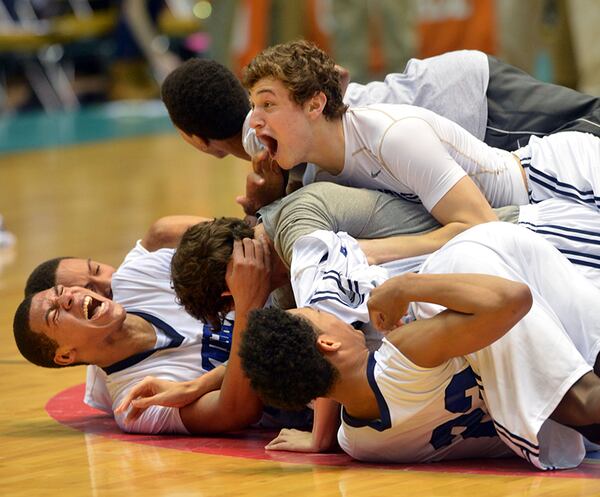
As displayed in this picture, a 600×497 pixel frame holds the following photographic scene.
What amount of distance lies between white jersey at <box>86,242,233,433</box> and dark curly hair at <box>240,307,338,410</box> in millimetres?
991

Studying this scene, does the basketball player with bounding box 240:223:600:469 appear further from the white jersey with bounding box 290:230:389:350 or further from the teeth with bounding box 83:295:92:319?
the teeth with bounding box 83:295:92:319

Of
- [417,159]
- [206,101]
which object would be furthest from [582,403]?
[206,101]

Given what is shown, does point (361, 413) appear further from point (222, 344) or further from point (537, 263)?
point (222, 344)

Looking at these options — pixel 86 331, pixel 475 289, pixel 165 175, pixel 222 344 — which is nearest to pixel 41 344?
pixel 86 331

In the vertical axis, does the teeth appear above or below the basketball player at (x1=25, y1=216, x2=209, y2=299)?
above

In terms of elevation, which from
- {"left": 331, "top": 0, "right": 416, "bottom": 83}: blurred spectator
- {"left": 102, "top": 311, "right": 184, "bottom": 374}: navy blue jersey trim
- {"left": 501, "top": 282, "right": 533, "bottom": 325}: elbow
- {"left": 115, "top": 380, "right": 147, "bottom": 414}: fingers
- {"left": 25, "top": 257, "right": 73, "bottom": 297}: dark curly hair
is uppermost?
{"left": 501, "top": 282, "right": 533, "bottom": 325}: elbow

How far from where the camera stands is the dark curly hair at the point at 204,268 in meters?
4.29

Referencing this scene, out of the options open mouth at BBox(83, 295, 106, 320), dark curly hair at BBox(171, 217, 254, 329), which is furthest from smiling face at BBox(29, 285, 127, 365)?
dark curly hair at BBox(171, 217, 254, 329)

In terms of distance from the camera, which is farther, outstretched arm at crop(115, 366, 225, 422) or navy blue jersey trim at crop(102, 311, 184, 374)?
navy blue jersey trim at crop(102, 311, 184, 374)

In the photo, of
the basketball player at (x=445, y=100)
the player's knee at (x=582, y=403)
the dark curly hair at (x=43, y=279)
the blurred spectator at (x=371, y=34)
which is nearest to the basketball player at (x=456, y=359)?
the player's knee at (x=582, y=403)

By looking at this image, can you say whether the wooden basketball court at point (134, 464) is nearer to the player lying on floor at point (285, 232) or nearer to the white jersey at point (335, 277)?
the player lying on floor at point (285, 232)

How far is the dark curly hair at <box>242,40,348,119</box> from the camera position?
4.50 meters

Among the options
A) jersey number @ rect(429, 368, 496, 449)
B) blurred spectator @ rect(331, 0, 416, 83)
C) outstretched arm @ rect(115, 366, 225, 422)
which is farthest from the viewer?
blurred spectator @ rect(331, 0, 416, 83)

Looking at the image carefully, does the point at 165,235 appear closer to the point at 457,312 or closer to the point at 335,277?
the point at 335,277
